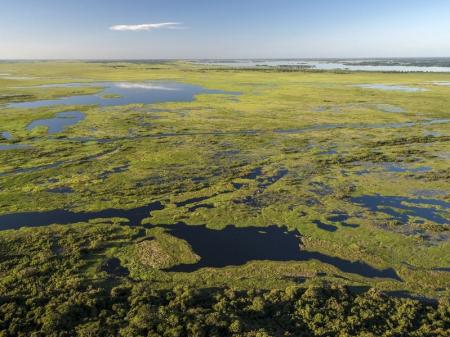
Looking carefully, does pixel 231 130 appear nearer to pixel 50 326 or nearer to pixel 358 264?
pixel 358 264

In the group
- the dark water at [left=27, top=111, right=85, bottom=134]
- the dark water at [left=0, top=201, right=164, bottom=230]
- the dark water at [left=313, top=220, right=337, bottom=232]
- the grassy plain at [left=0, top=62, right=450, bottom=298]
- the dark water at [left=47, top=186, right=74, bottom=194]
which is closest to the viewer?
the grassy plain at [left=0, top=62, right=450, bottom=298]

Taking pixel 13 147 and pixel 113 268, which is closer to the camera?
pixel 113 268

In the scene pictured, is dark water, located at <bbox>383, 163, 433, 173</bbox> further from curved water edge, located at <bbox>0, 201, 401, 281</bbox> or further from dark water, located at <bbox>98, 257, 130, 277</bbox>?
dark water, located at <bbox>98, 257, 130, 277</bbox>

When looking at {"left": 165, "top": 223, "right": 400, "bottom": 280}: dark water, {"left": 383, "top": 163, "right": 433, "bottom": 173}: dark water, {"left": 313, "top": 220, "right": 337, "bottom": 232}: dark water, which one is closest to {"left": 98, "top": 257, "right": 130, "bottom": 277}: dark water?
{"left": 165, "top": 223, "right": 400, "bottom": 280}: dark water

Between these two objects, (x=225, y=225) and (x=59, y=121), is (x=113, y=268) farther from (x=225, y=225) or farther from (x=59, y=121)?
(x=59, y=121)

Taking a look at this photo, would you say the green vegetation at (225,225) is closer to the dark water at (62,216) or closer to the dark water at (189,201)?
the dark water at (189,201)

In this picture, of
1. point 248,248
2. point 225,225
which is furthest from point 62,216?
point 248,248
